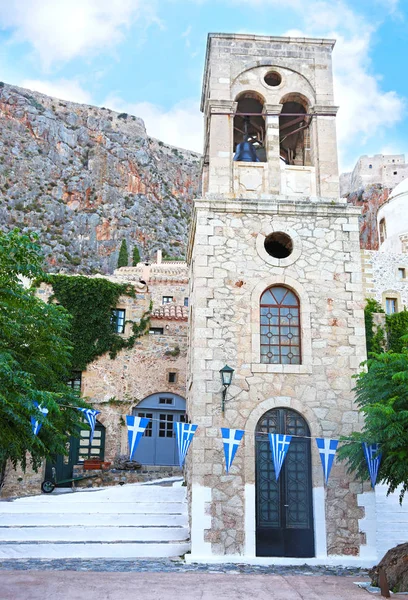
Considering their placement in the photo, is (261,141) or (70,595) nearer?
(70,595)

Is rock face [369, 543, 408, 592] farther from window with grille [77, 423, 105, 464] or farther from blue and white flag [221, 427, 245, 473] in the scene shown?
window with grille [77, 423, 105, 464]

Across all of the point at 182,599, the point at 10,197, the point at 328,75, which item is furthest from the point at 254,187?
the point at 10,197

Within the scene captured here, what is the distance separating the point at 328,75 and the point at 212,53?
268 cm

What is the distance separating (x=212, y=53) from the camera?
12.9 meters

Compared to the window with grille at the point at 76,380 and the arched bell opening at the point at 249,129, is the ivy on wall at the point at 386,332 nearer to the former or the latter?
the window with grille at the point at 76,380

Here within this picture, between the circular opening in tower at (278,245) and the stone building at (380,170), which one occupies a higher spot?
the stone building at (380,170)

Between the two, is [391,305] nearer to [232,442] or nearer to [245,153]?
[245,153]

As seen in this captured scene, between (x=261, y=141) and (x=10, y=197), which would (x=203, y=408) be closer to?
(x=261, y=141)

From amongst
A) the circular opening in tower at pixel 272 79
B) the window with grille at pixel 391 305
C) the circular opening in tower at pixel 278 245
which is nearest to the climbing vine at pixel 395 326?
the window with grille at pixel 391 305

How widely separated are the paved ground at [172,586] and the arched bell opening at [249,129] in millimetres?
8617

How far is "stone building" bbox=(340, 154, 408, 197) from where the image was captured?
6894cm

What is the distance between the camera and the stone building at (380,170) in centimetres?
6894

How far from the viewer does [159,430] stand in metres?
21.5

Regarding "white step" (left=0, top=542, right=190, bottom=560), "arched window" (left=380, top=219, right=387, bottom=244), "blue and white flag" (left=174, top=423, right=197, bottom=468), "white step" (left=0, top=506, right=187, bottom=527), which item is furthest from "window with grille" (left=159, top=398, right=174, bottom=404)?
"arched window" (left=380, top=219, right=387, bottom=244)
